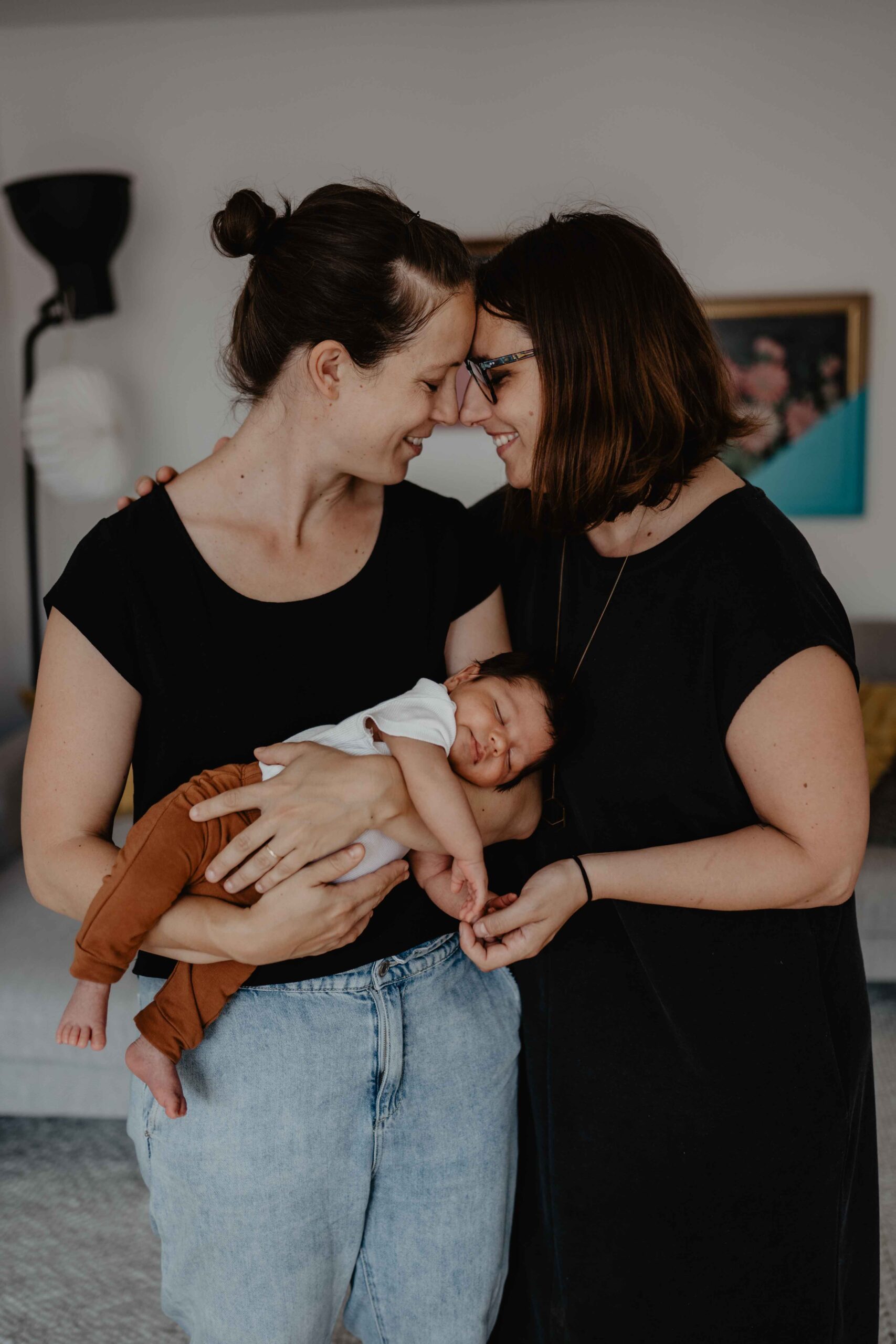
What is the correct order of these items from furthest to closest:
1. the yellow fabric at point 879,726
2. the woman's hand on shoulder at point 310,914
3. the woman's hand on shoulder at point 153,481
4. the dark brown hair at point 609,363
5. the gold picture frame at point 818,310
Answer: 1. the gold picture frame at point 818,310
2. the yellow fabric at point 879,726
3. the woman's hand on shoulder at point 153,481
4. the dark brown hair at point 609,363
5. the woman's hand on shoulder at point 310,914

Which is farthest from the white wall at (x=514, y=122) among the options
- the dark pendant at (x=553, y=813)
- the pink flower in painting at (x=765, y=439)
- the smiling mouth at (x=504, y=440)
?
the dark pendant at (x=553, y=813)

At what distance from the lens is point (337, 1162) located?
1.26 m

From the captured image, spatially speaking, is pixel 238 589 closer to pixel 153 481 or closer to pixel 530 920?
pixel 153 481

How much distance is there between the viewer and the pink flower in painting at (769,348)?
380 centimetres

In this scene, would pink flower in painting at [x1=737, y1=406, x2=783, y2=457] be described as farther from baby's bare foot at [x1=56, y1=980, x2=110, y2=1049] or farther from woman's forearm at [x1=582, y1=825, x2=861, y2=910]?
baby's bare foot at [x1=56, y1=980, x2=110, y2=1049]

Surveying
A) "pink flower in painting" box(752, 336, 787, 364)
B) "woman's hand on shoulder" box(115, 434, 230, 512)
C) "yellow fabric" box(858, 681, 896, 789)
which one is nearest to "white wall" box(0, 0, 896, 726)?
"pink flower in painting" box(752, 336, 787, 364)

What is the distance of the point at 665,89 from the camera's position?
364 centimetres

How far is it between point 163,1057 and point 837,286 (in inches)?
139

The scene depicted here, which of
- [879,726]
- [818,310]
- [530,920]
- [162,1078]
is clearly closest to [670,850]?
[530,920]

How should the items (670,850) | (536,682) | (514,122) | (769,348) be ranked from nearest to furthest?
(670,850), (536,682), (514,122), (769,348)

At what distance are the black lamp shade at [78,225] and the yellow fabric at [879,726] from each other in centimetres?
277

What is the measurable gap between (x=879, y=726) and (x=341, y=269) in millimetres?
2584

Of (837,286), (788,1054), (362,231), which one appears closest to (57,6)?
(837,286)

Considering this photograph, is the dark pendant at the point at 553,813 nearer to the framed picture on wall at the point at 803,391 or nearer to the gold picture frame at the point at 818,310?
the framed picture on wall at the point at 803,391
